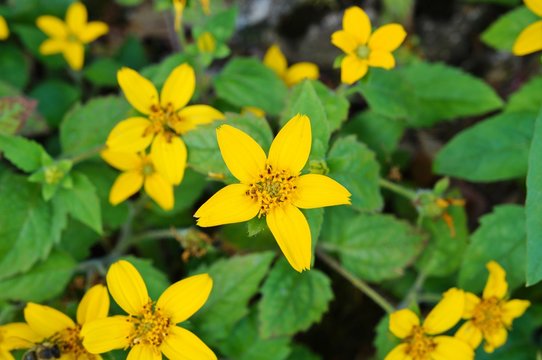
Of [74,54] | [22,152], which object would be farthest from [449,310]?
[74,54]

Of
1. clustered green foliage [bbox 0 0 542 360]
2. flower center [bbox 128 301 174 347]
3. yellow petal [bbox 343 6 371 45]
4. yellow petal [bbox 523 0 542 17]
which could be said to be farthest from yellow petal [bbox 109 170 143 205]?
yellow petal [bbox 523 0 542 17]

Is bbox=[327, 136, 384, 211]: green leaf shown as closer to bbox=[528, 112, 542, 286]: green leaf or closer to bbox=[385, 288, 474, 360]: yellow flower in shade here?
bbox=[385, 288, 474, 360]: yellow flower in shade

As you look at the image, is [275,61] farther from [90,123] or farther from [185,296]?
[185,296]

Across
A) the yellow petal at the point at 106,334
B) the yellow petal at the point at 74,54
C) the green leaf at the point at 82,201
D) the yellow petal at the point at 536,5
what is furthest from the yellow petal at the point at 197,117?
→ the yellow petal at the point at 536,5

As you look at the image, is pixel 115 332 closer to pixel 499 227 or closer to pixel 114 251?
pixel 114 251

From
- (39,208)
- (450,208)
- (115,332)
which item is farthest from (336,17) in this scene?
(115,332)
